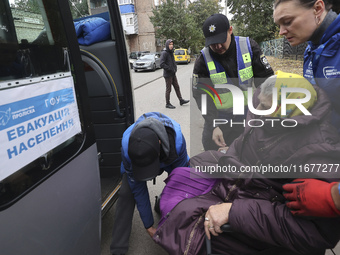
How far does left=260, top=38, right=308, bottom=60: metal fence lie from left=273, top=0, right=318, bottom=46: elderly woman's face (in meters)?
13.9

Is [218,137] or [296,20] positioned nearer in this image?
[296,20]

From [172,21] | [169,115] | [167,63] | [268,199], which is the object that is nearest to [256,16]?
[172,21]

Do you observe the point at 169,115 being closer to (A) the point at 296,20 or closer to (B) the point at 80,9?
(B) the point at 80,9

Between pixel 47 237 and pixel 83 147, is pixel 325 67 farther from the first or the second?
pixel 47 237

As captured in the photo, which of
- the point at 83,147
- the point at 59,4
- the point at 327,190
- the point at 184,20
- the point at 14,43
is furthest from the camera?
the point at 184,20

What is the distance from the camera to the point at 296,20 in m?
1.35

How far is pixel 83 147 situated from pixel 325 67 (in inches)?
58.5

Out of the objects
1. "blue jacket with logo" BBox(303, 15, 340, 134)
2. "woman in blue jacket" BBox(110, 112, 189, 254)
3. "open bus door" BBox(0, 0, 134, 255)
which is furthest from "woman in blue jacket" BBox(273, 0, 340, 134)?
"open bus door" BBox(0, 0, 134, 255)

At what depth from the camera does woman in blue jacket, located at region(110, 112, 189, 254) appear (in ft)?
5.39

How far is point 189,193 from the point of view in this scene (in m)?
1.64

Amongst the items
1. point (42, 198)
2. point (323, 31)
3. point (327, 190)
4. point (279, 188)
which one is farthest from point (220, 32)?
point (42, 198)

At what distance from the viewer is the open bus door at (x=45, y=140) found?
3.55 ft

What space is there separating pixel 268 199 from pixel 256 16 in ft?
79.1

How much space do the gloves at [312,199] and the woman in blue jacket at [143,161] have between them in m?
0.87
